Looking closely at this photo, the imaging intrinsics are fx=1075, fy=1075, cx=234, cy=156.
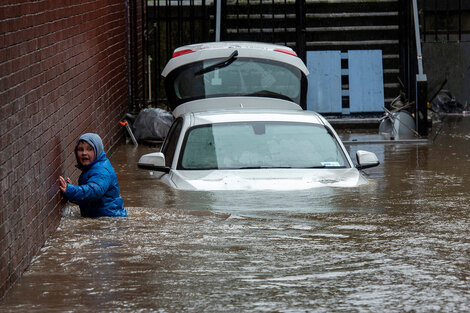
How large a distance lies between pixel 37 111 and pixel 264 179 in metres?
2.53

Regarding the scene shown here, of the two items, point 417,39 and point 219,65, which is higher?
point 417,39

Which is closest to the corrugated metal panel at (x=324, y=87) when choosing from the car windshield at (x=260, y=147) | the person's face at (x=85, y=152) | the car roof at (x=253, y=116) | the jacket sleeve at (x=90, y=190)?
the car roof at (x=253, y=116)

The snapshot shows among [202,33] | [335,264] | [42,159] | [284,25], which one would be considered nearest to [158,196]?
[42,159]

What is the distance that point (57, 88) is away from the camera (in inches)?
368

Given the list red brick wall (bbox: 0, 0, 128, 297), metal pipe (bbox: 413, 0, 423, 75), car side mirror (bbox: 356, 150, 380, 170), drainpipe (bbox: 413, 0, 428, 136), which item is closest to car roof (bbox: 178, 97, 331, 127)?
car side mirror (bbox: 356, 150, 380, 170)

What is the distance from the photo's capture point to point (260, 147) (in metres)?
10.4

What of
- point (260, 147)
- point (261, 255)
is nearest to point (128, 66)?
point (260, 147)

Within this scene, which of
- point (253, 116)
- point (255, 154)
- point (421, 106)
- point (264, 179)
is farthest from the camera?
point (421, 106)

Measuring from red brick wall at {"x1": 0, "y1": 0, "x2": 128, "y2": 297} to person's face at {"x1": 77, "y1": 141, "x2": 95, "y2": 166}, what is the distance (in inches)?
8.1

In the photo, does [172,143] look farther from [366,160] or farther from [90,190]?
[90,190]

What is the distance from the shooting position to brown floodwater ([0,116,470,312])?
253 inches

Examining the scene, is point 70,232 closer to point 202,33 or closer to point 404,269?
point 404,269

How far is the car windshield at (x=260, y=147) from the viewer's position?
1022 cm

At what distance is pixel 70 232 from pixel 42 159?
775 mm
